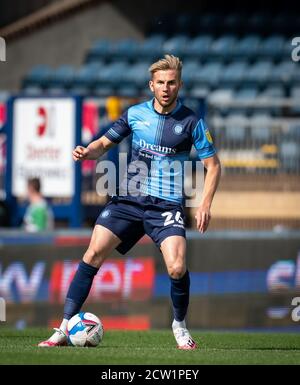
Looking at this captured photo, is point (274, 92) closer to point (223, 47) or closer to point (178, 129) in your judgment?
point (223, 47)

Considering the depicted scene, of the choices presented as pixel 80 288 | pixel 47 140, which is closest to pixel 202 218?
pixel 80 288

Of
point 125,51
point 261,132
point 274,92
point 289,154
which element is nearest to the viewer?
point 289,154

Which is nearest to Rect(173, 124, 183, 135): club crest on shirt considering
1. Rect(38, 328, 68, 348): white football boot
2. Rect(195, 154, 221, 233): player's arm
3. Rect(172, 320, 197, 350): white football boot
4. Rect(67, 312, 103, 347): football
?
Rect(195, 154, 221, 233): player's arm

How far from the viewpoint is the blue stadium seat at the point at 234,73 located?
23641mm

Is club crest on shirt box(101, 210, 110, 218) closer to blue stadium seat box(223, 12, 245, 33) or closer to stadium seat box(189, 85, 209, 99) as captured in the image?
stadium seat box(189, 85, 209, 99)

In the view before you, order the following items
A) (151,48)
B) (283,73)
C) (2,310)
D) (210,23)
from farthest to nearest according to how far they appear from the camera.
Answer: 1. (210,23)
2. (151,48)
3. (283,73)
4. (2,310)

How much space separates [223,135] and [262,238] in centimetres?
332

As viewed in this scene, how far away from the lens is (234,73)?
24.0m

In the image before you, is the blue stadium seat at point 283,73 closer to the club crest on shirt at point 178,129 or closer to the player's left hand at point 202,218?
the club crest on shirt at point 178,129

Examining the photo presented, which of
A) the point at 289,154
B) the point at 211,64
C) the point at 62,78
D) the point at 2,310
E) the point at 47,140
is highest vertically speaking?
the point at 211,64

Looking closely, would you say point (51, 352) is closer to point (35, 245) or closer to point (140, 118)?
point (140, 118)

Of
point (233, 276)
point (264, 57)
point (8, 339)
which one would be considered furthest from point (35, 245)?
point (264, 57)

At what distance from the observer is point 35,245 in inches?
571

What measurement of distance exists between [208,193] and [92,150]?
3.27 ft
